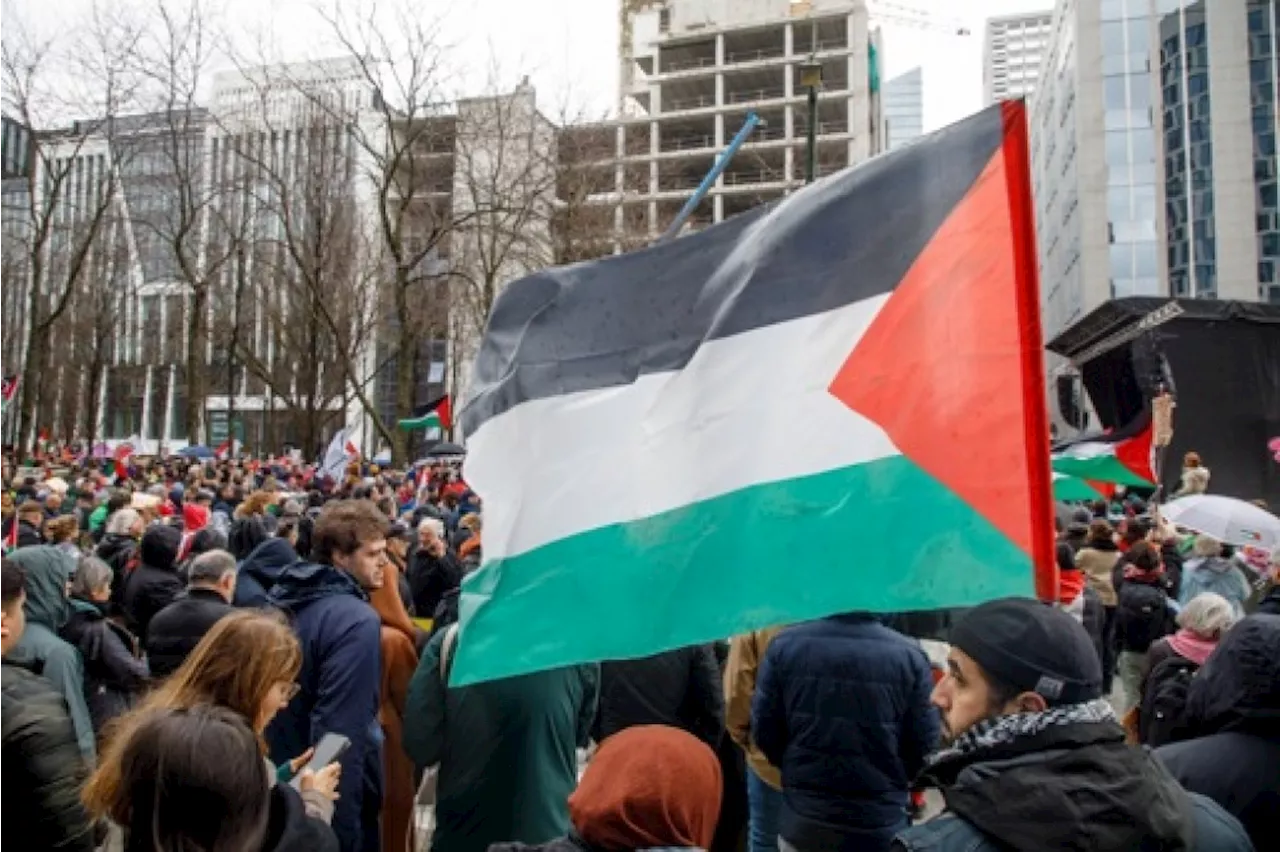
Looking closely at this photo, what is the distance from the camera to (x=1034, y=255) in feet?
8.94

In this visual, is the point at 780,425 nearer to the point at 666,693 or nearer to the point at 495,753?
the point at 495,753

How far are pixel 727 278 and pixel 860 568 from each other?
950 millimetres

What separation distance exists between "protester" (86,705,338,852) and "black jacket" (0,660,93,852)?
1.05 metres

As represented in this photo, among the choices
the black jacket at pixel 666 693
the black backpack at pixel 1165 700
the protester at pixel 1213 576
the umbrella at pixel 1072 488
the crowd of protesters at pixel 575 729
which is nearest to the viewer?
the crowd of protesters at pixel 575 729

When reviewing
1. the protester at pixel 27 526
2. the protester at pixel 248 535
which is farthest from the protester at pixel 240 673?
the protester at pixel 27 526

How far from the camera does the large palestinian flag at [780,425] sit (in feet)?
8.95

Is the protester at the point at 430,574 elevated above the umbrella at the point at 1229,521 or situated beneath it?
situated beneath

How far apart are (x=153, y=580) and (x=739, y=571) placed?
461cm

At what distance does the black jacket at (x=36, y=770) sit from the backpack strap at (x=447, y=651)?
115 cm

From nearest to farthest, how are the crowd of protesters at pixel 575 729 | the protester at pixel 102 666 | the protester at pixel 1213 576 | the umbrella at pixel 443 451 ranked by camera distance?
the crowd of protesters at pixel 575 729
the protester at pixel 102 666
the protester at pixel 1213 576
the umbrella at pixel 443 451

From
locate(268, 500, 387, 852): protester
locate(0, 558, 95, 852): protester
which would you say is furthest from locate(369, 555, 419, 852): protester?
locate(0, 558, 95, 852): protester

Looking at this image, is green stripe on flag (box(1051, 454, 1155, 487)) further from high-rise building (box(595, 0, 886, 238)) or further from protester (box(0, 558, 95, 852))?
high-rise building (box(595, 0, 886, 238))

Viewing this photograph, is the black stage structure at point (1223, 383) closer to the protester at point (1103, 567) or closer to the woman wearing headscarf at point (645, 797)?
the protester at point (1103, 567)

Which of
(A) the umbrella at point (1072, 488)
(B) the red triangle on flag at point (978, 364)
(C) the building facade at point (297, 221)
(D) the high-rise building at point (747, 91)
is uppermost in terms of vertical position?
(D) the high-rise building at point (747, 91)
